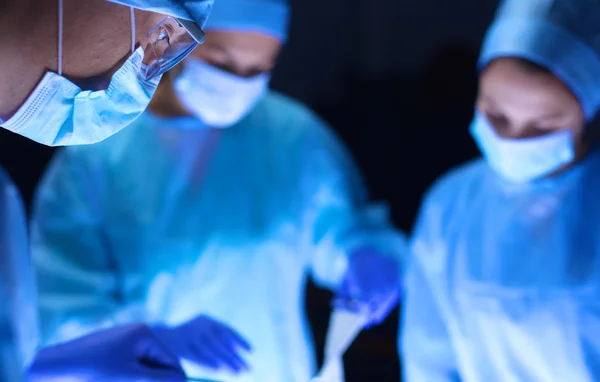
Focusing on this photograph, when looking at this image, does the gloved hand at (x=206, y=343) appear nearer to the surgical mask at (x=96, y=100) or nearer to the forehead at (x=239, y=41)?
the surgical mask at (x=96, y=100)

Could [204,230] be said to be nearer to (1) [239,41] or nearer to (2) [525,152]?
(1) [239,41]

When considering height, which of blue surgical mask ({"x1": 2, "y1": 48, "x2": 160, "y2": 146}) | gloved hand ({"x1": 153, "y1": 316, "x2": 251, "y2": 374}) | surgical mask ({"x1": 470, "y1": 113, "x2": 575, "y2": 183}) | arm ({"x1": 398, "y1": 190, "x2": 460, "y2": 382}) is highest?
blue surgical mask ({"x1": 2, "y1": 48, "x2": 160, "y2": 146})

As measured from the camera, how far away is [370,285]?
155cm

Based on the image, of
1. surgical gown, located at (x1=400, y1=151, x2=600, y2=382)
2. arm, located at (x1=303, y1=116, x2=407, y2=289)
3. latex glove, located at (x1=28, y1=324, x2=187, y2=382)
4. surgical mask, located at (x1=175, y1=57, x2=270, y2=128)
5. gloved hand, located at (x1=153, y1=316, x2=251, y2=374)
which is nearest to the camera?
latex glove, located at (x1=28, y1=324, x2=187, y2=382)

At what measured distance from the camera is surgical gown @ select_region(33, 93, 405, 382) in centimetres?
150

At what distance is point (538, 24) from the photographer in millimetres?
1367

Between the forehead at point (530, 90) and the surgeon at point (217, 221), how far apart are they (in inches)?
19.7

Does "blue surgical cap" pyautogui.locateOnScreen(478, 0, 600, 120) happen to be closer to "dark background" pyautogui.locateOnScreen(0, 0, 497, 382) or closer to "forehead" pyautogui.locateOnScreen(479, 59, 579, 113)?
"forehead" pyautogui.locateOnScreen(479, 59, 579, 113)

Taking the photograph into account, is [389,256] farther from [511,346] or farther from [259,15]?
[259,15]

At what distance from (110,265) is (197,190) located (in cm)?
30

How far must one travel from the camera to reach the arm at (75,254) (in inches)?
54.8

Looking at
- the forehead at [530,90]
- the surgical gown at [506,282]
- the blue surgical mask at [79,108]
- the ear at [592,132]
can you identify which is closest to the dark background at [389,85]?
the surgical gown at [506,282]

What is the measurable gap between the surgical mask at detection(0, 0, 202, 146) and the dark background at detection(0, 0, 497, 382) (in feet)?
4.78

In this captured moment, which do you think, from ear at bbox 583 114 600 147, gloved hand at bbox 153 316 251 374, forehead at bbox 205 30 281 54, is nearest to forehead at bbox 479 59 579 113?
ear at bbox 583 114 600 147
